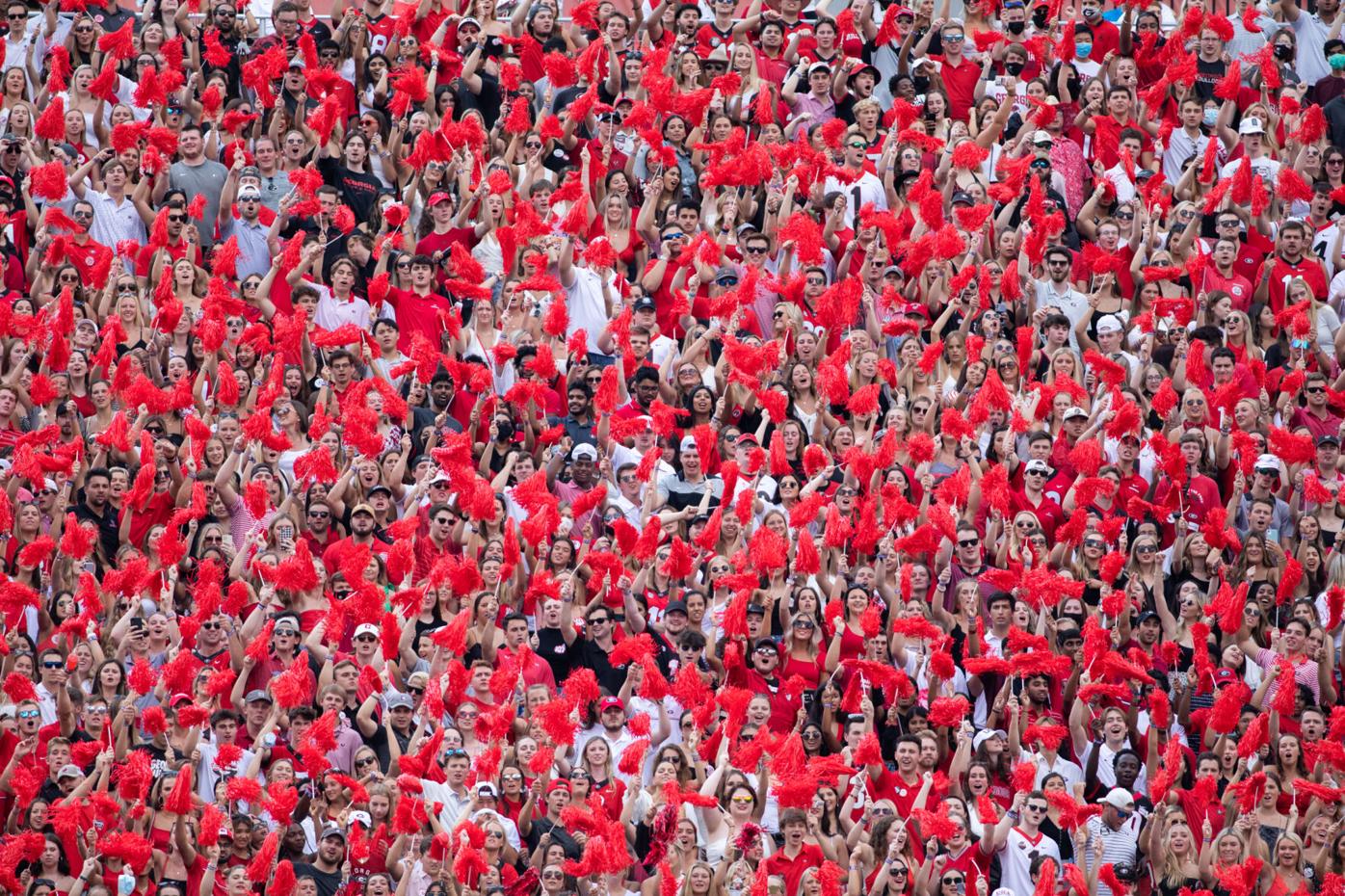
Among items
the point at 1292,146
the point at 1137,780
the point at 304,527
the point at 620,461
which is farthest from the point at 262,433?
the point at 1292,146

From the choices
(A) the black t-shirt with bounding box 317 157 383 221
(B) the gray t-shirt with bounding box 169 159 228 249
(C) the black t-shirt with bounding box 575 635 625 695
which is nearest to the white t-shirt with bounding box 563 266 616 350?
(A) the black t-shirt with bounding box 317 157 383 221

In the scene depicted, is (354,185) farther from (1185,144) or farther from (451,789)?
(1185,144)

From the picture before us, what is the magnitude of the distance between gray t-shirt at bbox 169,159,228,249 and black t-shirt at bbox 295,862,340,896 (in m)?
4.37

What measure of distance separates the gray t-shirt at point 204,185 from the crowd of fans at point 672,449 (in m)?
0.03

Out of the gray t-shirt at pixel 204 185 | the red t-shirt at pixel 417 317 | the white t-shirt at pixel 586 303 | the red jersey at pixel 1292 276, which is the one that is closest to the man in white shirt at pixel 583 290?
the white t-shirt at pixel 586 303

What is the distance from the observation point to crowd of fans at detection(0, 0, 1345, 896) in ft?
46.1

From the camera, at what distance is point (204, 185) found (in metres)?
16.8

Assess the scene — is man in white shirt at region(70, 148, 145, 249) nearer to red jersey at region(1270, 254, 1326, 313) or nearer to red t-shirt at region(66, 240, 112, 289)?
red t-shirt at region(66, 240, 112, 289)

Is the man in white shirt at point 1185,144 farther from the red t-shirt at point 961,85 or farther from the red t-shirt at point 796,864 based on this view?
the red t-shirt at point 796,864

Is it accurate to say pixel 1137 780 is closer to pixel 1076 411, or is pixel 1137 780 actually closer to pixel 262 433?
pixel 1076 411

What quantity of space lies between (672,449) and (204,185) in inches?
121

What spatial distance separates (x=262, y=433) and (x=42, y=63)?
10.5 feet

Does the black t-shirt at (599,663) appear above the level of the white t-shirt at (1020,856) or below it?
above

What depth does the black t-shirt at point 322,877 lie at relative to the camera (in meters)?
13.6
